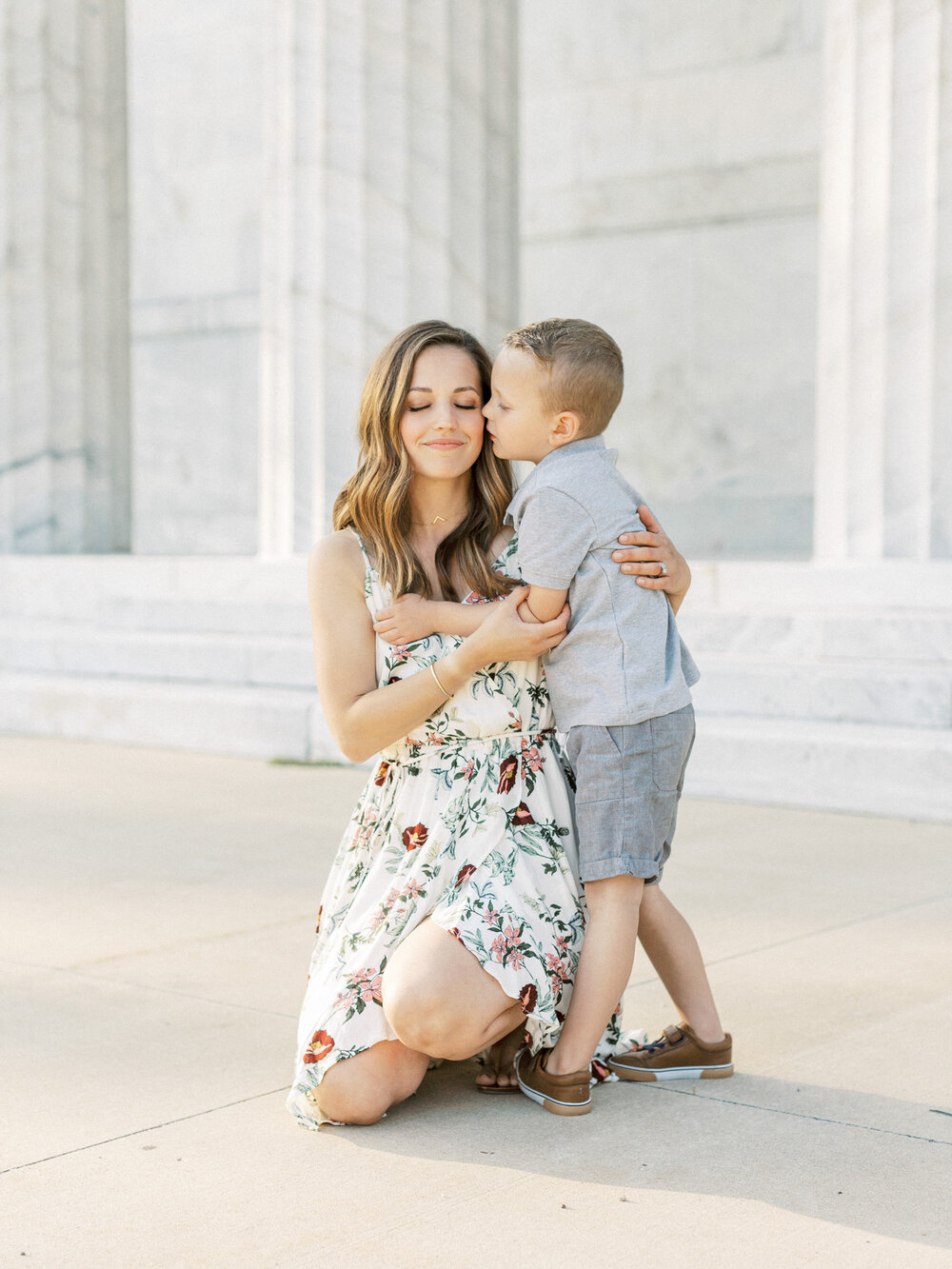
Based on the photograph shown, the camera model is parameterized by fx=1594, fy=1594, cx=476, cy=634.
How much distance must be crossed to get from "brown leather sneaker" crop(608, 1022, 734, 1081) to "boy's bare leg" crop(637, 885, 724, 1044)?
0.02 m

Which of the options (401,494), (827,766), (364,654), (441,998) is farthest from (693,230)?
(441,998)

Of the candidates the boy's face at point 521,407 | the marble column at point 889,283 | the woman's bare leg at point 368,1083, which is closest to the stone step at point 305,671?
the marble column at point 889,283

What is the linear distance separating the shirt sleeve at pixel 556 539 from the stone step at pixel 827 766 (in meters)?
3.69

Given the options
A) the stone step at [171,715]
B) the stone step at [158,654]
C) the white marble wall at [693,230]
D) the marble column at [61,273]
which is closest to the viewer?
the stone step at [171,715]

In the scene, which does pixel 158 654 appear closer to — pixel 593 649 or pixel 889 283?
pixel 889 283

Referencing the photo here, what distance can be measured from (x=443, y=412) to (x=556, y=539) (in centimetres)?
44

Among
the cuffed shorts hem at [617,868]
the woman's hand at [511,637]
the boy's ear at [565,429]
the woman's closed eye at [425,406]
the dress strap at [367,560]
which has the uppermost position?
Answer: the woman's closed eye at [425,406]

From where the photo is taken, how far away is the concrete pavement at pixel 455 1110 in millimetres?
2605

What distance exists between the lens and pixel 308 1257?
8.23 feet

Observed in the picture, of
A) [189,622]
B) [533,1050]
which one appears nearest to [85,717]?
[189,622]

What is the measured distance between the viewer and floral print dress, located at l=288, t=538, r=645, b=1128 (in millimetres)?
3199

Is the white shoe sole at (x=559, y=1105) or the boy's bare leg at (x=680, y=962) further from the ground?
the boy's bare leg at (x=680, y=962)

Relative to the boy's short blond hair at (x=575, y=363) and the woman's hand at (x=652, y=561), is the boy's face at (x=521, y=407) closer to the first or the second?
the boy's short blond hair at (x=575, y=363)

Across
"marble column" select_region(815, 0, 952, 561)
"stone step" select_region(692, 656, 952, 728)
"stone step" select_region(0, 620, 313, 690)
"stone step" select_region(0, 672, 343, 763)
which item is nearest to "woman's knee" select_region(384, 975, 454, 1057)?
"stone step" select_region(692, 656, 952, 728)
